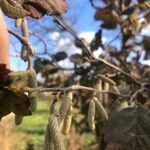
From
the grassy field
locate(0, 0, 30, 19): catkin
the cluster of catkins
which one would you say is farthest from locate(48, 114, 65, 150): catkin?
the grassy field

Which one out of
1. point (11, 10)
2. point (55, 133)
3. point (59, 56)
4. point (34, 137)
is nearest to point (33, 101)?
point (55, 133)

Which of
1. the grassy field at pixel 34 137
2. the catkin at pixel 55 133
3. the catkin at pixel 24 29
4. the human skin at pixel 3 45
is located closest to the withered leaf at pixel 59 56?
the grassy field at pixel 34 137

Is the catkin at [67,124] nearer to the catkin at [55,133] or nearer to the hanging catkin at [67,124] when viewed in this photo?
the hanging catkin at [67,124]

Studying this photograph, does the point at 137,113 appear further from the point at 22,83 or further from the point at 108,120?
the point at 22,83

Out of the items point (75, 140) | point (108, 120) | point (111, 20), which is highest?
point (111, 20)

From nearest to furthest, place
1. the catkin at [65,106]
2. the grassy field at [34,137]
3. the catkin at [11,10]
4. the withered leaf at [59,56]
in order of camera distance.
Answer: the catkin at [11,10] < the catkin at [65,106] < the withered leaf at [59,56] < the grassy field at [34,137]

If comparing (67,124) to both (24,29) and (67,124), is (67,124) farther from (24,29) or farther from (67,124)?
(24,29)

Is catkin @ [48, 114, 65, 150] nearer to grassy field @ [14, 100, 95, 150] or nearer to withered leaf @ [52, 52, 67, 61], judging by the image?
grassy field @ [14, 100, 95, 150]

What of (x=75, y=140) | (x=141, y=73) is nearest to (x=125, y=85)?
(x=141, y=73)
